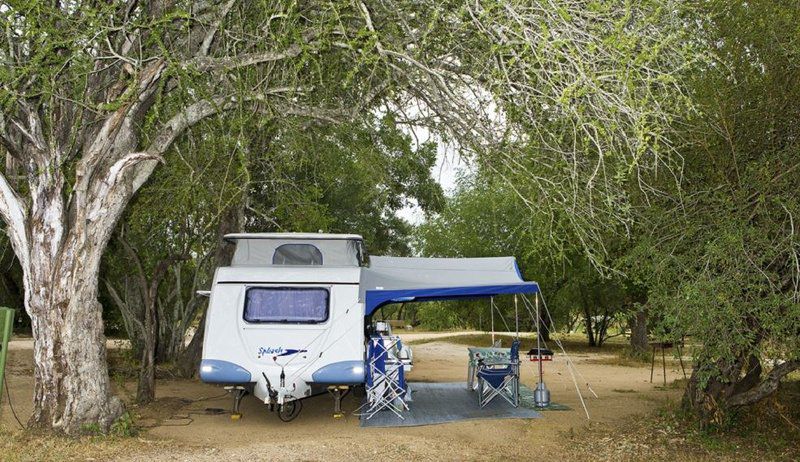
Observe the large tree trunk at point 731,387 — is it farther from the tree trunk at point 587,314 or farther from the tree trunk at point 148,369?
the tree trunk at point 587,314

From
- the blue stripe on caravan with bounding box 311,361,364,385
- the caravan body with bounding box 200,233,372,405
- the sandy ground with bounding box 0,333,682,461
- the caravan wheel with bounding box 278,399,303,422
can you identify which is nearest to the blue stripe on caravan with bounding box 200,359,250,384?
the caravan body with bounding box 200,233,372,405

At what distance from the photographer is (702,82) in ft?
26.1

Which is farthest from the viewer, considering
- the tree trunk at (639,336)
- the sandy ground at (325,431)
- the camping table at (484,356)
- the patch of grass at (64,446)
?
the tree trunk at (639,336)

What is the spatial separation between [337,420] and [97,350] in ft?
10.6

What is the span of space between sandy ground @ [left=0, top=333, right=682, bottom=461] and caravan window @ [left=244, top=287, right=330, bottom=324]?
52.6 inches

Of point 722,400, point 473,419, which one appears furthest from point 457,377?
point 722,400

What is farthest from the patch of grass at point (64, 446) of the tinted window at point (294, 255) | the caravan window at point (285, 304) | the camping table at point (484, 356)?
the camping table at point (484, 356)

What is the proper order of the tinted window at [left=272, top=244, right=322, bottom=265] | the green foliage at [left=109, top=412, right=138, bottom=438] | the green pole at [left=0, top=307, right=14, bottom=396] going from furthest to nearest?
the tinted window at [left=272, top=244, right=322, bottom=265]
the green foliage at [left=109, top=412, right=138, bottom=438]
the green pole at [left=0, top=307, right=14, bottom=396]

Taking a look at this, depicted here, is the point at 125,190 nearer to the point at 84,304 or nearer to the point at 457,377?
the point at 84,304

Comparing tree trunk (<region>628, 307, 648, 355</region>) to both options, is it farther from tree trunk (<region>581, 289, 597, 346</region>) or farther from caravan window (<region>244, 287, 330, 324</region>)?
caravan window (<region>244, 287, 330, 324</region>)

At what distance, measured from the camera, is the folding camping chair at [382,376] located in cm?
989

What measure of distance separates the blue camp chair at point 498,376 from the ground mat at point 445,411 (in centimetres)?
14

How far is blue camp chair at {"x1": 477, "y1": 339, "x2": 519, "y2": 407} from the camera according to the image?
10.7 meters

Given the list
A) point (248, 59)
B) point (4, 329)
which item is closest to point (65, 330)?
point (4, 329)
